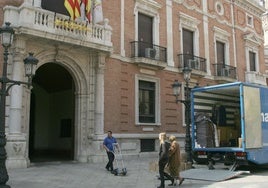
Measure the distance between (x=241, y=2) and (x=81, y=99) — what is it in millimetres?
17837

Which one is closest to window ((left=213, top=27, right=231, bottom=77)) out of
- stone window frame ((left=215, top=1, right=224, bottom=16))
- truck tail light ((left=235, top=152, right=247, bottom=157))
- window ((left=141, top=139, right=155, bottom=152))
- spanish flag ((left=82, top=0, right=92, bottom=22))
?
stone window frame ((left=215, top=1, right=224, bottom=16))

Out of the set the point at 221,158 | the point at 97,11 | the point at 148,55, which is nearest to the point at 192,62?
the point at 148,55

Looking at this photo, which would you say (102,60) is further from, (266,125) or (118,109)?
(266,125)

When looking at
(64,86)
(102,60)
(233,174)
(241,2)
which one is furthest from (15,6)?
(241,2)

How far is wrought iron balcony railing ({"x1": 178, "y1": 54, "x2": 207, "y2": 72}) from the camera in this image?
70.5 ft

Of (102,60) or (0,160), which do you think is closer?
(0,160)

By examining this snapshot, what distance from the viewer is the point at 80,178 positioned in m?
11.2

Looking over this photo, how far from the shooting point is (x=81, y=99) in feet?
53.8

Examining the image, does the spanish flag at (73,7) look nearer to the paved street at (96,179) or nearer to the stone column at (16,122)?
the stone column at (16,122)

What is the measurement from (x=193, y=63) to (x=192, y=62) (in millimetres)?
113

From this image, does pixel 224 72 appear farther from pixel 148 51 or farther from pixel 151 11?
pixel 148 51

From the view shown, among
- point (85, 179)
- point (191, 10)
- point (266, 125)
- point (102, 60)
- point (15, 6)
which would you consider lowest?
point (85, 179)

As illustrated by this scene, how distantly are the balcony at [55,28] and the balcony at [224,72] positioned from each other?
10.4 meters

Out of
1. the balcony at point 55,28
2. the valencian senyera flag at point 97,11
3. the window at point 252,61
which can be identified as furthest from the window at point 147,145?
the window at point 252,61
